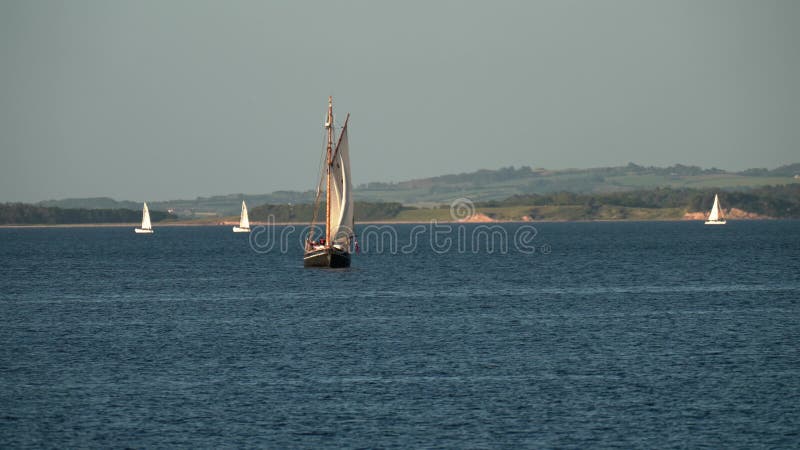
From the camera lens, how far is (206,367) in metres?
53.2

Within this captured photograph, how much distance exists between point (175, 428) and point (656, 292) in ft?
205

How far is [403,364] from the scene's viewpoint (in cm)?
5353

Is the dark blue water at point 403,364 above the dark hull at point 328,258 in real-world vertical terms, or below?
below

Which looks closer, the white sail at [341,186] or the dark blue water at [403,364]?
the dark blue water at [403,364]

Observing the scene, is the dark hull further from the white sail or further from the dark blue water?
the dark blue water

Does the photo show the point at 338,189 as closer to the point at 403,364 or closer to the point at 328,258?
the point at 328,258

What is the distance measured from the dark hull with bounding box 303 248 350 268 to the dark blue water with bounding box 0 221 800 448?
348 inches

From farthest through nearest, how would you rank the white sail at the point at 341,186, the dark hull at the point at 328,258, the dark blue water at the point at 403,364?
the dark hull at the point at 328,258
the white sail at the point at 341,186
the dark blue water at the point at 403,364

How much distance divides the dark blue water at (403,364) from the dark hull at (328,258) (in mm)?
8848

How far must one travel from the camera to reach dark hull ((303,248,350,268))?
114688 millimetres

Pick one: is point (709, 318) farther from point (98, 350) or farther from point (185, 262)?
point (185, 262)

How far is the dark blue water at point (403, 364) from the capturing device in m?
39.9

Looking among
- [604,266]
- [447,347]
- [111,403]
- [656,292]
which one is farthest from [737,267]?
[111,403]

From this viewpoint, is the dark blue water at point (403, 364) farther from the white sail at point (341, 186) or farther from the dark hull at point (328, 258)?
the dark hull at point (328, 258)
